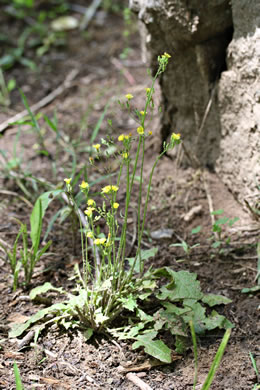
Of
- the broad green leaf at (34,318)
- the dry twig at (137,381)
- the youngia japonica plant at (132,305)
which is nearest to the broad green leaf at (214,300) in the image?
the youngia japonica plant at (132,305)

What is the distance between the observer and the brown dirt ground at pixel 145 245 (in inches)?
68.8

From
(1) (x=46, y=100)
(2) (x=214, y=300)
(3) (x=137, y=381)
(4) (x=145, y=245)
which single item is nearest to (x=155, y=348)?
(3) (x=137, y=381)

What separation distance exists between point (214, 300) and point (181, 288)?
16cm

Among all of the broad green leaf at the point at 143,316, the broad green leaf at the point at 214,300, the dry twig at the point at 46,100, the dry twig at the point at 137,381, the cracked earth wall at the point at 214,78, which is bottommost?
the dry twig at the point at 137,381

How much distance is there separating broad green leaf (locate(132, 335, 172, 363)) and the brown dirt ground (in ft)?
0.22

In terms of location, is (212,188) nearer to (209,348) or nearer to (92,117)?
(209,348)

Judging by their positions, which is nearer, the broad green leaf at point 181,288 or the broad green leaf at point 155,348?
the broad green leaf at point 155,348

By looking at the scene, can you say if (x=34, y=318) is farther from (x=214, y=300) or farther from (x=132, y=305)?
(x=214, y=300)

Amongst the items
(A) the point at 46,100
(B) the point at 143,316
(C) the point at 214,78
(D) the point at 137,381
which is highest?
(C) the point at 214,78

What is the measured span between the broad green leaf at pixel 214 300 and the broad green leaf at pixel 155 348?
313mm

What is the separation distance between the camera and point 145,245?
244 centimetres

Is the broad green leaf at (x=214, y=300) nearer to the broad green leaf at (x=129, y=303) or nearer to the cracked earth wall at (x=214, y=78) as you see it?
the broad green leaf at (x=129, y=303)

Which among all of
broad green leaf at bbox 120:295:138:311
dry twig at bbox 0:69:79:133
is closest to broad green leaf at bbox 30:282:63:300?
broad green leaf at bbox 120:295:138:311

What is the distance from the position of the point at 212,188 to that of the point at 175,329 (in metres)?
1.05
